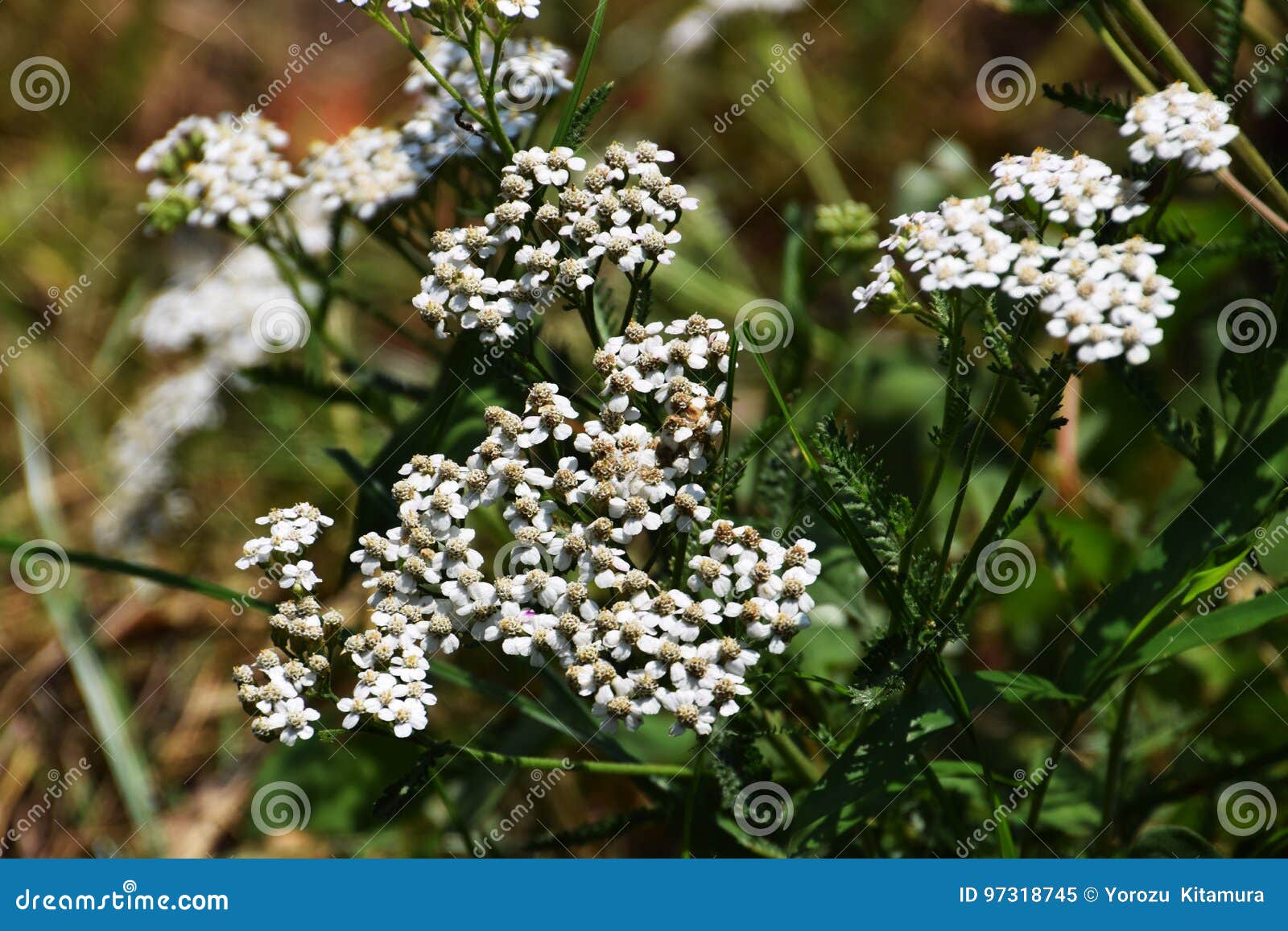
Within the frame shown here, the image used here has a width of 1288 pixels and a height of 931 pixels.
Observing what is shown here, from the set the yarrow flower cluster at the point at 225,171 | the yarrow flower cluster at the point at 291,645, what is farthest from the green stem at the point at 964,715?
the yarrow flower cluster at the point at 225,171

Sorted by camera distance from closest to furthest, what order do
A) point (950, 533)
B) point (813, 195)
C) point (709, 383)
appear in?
1. point (950, 533)
2. point (709, 383)
3. point (813, 195)

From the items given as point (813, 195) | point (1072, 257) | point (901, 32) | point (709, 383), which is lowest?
point (709, 383)

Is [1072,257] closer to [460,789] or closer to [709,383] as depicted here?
[709,383]

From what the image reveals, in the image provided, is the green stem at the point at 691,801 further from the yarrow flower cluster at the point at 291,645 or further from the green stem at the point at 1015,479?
the yarrow flower cluster at the point at 291,645

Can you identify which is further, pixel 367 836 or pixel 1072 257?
pixel 367 836

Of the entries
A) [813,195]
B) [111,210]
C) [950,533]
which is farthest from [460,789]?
[111,210]

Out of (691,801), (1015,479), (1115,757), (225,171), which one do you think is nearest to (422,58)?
(225,171)

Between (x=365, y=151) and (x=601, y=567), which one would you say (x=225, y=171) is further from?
(x=601, y=567)
